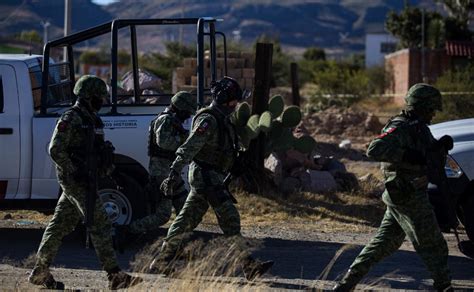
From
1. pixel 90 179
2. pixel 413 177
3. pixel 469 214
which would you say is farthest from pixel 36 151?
pixel 469 214

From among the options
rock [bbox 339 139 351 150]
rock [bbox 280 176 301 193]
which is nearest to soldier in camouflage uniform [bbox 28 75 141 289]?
rock [bbox 280 176 301 193]

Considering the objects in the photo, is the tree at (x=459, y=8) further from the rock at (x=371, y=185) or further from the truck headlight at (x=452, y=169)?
the truck headlight at (x=452, y=169)

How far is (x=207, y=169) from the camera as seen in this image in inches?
300

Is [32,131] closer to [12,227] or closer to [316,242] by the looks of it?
[12,227]

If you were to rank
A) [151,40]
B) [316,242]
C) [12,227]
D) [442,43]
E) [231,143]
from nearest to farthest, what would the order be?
[231,143] < [316,242] < [12,227] < [442,43] < [151,40]

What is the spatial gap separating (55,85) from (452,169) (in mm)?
4230

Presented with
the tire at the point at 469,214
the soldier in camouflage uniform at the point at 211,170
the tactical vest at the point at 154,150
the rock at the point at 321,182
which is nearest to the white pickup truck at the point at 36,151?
the tactical vest at the point at 154,150

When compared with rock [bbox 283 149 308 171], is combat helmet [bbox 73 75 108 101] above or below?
above

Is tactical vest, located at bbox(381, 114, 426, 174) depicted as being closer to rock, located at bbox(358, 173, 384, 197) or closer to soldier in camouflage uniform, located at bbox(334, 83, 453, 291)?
soldier in camouflage uniform, located at bbox(334, 83, 453, 291)

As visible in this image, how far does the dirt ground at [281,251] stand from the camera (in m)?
7.43

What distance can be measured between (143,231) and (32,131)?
1.50 meters

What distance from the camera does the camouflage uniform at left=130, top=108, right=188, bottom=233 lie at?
8625 mm

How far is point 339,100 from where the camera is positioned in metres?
29.9

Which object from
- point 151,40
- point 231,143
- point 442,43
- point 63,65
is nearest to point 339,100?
Answer: point 442,43
